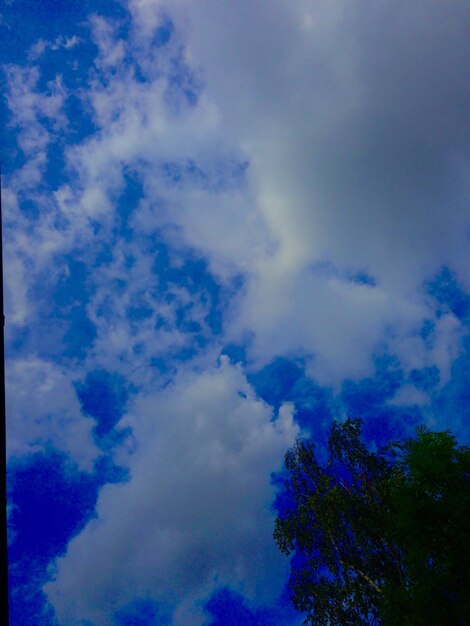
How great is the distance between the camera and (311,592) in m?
25.5

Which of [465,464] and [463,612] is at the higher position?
[465,464]

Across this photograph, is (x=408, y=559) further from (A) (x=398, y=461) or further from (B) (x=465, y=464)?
(A) (x=398, y=461)

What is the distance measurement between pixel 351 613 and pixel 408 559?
7.92 metres

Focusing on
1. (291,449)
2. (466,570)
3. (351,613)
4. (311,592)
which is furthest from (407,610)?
(291,449)

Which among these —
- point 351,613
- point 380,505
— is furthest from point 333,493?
point 351,613

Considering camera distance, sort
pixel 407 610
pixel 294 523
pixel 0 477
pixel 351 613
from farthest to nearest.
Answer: pixel 294 523 < pixel 351 613 < pixel 407 610 < pixel 0 477

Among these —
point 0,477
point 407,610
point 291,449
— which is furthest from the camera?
point 291,449

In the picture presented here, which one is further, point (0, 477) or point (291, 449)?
point (291, 449)

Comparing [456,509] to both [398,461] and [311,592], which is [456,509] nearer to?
[398,461]

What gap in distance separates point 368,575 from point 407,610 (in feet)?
21.8

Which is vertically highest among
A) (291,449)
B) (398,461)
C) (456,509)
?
(291,449)

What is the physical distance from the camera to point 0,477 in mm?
10125

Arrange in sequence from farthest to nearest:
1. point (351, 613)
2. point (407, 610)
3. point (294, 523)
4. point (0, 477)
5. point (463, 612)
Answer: point (294, 523), point (351, 613), point (407, 610), point (463, 612), point (0, 477)

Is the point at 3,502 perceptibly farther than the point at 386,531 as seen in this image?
No
